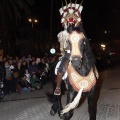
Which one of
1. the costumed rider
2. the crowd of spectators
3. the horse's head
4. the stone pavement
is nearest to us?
the costumed rider

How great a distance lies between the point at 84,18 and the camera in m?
38.3

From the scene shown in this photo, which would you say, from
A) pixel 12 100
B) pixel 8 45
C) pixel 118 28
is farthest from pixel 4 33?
pixel 118 28

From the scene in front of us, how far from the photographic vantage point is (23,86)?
13367 mm

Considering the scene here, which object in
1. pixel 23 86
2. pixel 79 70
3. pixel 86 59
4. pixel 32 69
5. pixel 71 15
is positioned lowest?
pixel 23 86

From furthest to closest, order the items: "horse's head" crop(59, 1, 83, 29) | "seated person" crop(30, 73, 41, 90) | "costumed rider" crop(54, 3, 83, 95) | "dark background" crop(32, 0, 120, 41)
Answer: "dark background" crop(32, 0, 120, 41) < "seated person" crop(30, 73, 41, 90) < "horse's head" crop(59, 1, 83, 29) < "costumed rider" crop(54, 3, 83, 95)

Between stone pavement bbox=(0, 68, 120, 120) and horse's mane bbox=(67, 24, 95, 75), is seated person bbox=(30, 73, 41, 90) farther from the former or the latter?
horse's mane bbox=(67, 24, 95, 75)

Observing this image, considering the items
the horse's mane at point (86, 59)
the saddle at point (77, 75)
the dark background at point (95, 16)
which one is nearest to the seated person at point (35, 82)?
the saddle at point (77, 75)

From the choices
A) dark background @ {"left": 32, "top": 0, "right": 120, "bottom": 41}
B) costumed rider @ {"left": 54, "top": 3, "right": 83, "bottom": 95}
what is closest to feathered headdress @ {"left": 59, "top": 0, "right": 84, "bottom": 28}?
costumed rider @ {"left": 54, "top": 3, "right": 83, "bottom": 95}

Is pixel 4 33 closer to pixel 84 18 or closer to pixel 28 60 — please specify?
pixel 28 60

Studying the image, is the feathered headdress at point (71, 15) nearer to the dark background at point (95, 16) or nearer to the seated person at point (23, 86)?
the seated person at point (23, 86)

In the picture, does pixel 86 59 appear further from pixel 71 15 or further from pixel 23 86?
pixel 23 86

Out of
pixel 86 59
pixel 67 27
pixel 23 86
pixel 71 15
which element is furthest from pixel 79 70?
pixel 23 86

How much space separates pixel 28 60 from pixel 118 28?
3524cm

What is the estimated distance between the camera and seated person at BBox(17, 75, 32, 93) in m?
13.3
